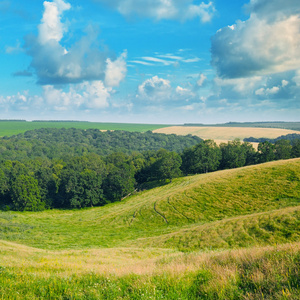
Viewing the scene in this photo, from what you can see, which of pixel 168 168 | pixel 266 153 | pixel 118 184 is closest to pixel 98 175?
pixel 118 184

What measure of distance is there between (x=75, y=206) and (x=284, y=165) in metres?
69.9

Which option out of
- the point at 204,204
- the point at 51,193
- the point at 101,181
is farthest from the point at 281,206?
the point at 51,193

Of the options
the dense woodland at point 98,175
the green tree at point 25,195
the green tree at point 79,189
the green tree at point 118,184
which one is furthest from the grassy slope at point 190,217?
the green tree at point 118,184

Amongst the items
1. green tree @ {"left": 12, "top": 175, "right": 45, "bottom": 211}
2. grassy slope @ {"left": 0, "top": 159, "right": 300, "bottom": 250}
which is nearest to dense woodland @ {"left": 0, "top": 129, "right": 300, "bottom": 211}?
green tree @ {"left": 12, "top": 175, "right": 45, "bottom": 211}

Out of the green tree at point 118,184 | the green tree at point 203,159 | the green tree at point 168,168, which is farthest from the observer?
the green tree at point 203,159

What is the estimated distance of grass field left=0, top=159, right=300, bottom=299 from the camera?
7.16 m

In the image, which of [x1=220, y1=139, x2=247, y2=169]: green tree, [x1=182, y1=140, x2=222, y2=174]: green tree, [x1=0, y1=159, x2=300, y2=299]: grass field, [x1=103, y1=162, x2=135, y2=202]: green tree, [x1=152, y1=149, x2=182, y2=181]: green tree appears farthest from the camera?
[x1=220, y1=139, x2=247, y2=169]: green tree

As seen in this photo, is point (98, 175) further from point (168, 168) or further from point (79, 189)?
point (168, 168)

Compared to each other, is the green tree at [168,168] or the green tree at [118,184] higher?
the green tree at [168,168]

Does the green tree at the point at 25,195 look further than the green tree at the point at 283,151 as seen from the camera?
No

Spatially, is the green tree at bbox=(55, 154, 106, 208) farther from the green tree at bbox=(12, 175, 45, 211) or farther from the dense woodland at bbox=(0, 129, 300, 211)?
the green tree at bbox=(12, 175, 45, 211)

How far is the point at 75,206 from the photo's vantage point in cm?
8231

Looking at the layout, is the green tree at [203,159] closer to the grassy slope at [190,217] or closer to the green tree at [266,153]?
the green tree at [266,153]

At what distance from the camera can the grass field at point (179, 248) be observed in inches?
282
